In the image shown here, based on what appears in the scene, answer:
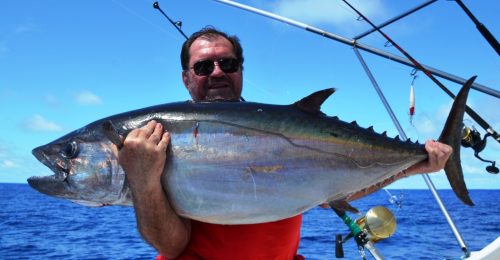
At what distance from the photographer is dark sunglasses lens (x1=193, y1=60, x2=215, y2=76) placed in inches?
119

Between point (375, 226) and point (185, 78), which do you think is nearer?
point (185, 78)

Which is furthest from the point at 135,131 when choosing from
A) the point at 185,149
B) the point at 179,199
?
the point at 179,199

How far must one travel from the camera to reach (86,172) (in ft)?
7.78

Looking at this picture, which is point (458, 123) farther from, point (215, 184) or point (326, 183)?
point (215, 184)

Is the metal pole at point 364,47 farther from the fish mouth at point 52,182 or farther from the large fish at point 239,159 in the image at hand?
the fish mouth at point 52,182

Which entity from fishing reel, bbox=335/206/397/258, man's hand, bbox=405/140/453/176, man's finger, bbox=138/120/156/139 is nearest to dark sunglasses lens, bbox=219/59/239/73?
man's finger, bbox=138/120/156/139

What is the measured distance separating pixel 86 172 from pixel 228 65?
3.86 ft

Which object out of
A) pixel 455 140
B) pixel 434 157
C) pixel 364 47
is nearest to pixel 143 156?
pixel 434 157

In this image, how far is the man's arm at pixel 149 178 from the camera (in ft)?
7.21

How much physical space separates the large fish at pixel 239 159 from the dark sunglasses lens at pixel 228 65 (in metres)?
0.66

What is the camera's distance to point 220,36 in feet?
10.5

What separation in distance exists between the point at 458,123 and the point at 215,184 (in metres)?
1.41

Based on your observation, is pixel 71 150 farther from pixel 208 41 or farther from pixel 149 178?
pixel 208 41

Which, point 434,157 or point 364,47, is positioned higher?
point 364,47
